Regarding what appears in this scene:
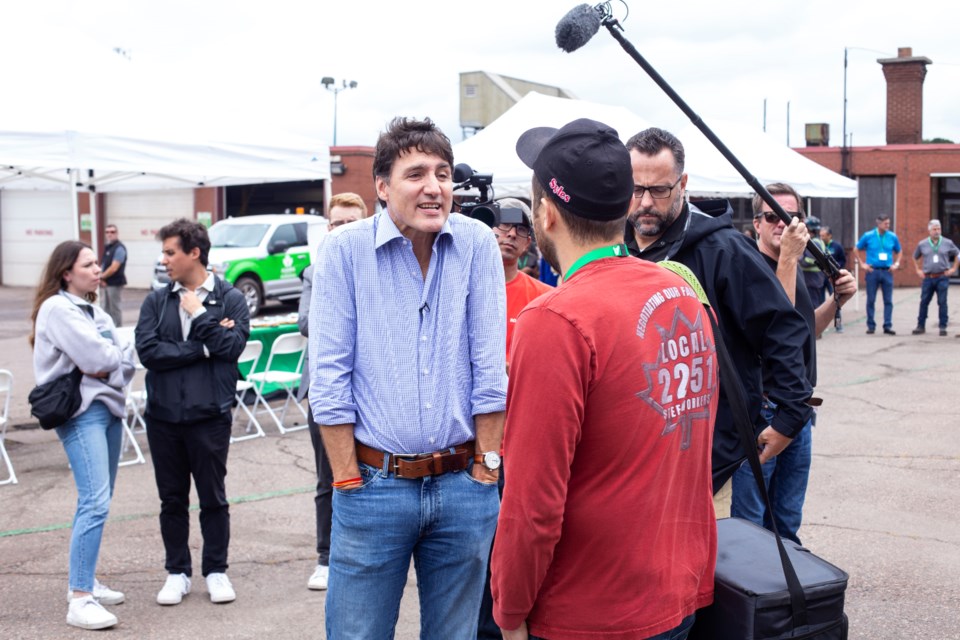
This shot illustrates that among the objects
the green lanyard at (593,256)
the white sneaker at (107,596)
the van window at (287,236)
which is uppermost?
the van window at (287,236)

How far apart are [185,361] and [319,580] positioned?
52.6 inches

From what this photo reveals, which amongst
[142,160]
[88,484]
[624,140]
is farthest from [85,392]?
[624,140]

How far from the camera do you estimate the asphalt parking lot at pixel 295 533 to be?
15.3 ft

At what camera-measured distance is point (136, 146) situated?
7.92 meters

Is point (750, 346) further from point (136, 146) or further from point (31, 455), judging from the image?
point (31, 455)

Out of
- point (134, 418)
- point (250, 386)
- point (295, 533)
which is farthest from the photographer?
point (250, 386)

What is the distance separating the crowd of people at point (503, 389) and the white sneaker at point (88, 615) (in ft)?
0.04

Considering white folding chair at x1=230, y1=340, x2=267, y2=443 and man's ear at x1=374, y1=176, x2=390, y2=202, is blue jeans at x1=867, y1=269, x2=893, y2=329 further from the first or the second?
man's ear at x1=374, y1=176, x2=390, y2=202

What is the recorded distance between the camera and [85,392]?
4730 millimetres

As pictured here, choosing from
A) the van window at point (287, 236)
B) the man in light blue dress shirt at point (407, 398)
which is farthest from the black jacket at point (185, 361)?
the van window at point (287, 236)

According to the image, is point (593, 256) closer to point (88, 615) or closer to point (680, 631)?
point (680, 631)

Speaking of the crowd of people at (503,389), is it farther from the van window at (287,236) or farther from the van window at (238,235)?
the van window at (238,235)

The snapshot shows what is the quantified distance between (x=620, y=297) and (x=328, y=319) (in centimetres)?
111

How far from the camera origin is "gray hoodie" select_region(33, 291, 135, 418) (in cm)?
473
